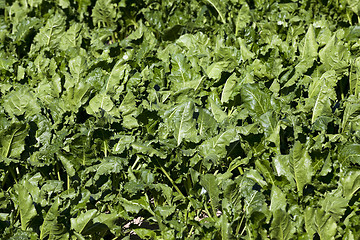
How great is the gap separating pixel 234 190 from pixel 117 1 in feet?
12.7

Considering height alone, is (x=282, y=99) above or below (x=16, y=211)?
above

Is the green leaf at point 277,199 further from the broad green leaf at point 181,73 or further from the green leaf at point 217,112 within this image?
the broad green leaf at point 181,73

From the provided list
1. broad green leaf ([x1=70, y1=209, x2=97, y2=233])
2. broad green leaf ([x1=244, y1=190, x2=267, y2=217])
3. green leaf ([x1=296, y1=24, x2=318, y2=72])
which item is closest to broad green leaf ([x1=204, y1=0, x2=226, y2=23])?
green leaf ([x1=296, y1=24, x2=318, y2=72])

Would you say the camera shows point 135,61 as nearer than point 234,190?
No

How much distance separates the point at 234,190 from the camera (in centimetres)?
295

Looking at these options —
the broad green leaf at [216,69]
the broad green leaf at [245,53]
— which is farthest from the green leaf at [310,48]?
the broad green leaf at [216,69]

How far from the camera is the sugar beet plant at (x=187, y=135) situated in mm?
2889

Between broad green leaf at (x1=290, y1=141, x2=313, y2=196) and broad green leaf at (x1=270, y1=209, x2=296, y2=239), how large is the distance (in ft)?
1.26

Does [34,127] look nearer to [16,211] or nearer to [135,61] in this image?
[16,211]

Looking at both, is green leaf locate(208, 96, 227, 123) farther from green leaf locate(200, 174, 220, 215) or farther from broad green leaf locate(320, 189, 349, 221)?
broad green leaf locate(320, 189, 349, 221)

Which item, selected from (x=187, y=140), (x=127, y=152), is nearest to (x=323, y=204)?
(x=187, y=140)

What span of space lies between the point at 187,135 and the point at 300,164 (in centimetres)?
90

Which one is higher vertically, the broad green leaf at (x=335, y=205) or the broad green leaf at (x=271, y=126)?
the broad green leaf at (x=271, y=126)

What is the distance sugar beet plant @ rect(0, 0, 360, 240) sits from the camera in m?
2.89
